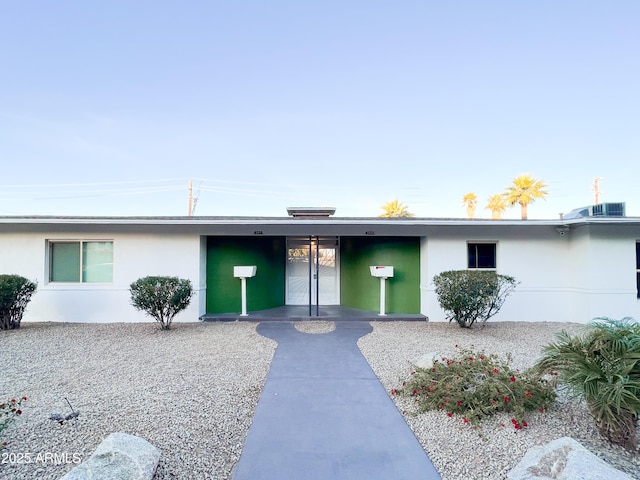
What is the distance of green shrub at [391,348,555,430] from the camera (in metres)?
3.15

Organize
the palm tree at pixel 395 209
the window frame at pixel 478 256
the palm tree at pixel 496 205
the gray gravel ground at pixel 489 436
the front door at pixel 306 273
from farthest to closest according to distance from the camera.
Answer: the palm tree at pixel 395 209 < the palm tree at pixel 496 205 < the front door at pixel 306 273 < the window frame at pixel 478 256 < the gray gravel ground at pixel 489 436

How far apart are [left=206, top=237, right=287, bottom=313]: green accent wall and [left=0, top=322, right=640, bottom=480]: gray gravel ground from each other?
198 centimetres

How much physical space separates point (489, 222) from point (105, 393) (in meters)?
8.63

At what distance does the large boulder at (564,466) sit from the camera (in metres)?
1.94

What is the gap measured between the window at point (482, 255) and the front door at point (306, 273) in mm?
4204

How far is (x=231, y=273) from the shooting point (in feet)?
29.3

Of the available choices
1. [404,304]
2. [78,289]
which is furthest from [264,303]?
[78,289]

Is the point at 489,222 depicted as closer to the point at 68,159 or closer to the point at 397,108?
the point at 397,108

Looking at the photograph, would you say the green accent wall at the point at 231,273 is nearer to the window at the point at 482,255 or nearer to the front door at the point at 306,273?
the front door at the point at 306,273

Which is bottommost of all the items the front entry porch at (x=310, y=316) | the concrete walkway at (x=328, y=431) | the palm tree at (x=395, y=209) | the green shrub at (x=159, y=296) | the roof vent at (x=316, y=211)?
the front entry porch at (x=310, y=316)

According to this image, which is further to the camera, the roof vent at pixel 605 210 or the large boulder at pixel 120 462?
the roof vent at pixel 605 210

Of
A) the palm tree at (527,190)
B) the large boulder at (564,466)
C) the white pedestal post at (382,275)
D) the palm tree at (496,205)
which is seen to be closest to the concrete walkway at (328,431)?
the large boulder at (564,466)

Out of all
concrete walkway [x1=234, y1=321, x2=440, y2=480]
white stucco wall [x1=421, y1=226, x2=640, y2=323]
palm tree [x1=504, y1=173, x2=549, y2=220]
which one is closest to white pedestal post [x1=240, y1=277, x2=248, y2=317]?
concrete walkway [x1=234, y1=321, x2=440, y2=480]

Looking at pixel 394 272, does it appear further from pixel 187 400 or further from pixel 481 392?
pixel 187 400
